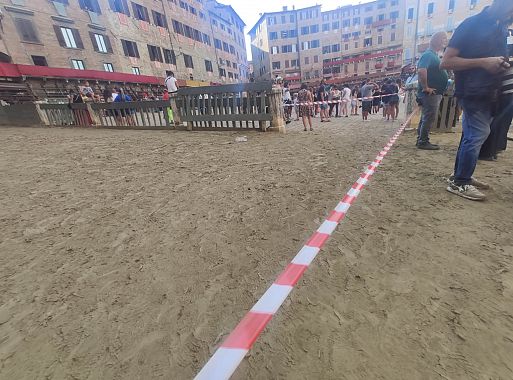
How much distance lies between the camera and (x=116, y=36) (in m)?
25.4

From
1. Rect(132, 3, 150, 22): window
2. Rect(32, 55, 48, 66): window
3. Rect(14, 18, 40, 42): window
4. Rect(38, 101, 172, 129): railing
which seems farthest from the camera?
Rect(132, 3, 150, 22): window

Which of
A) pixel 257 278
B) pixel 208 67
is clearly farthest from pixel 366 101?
pixel 208 67

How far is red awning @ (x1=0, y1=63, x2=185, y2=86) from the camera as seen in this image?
1759cm

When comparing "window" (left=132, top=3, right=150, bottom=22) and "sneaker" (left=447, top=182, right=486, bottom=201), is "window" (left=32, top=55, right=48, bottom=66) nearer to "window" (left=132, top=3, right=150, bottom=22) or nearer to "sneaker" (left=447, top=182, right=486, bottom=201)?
"window" (left=132, top=3, right=150, bottom=22)

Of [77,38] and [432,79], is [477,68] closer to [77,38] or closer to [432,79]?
[432,79]

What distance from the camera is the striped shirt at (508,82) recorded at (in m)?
2.60

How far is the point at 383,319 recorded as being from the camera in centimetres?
148

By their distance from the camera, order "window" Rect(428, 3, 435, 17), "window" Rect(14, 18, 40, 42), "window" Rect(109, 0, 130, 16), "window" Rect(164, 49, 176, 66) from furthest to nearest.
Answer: "window" Rect(428, 3, 435, 17) → "window" Rect(164, 49, 176, 66) → "window" Rect(109, 0, 130, 16) → "window" Rect(14, 18, 40, 42)

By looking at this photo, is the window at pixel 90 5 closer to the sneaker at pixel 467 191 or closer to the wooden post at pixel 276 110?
the wooden post at pixel 276 110

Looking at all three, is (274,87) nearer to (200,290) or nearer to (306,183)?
Answer: (306,183)

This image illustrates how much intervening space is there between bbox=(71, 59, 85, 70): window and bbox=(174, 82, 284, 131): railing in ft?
65.6

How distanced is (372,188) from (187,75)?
119ft

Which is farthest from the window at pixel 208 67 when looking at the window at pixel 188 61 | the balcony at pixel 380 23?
the balcony at pixel 380 23

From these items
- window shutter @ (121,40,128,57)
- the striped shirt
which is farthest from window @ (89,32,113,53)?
the striped shirt
